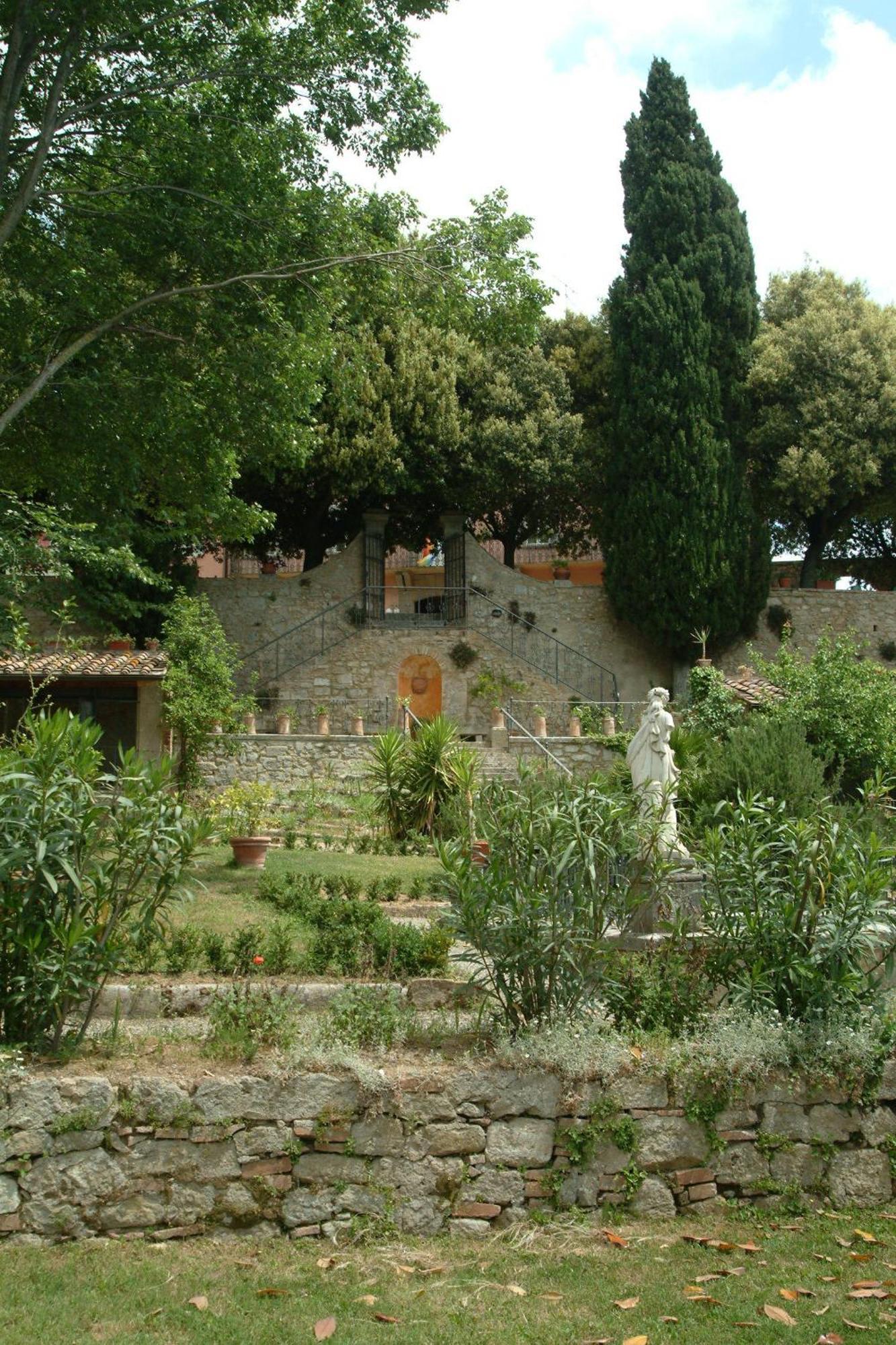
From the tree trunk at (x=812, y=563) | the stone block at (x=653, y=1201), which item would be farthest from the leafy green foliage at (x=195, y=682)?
the stone block at (x=653, y=1201)

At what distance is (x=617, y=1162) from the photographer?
589 centimetres

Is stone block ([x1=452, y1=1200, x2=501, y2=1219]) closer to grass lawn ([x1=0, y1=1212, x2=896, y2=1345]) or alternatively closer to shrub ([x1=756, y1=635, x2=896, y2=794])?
grass lawn ([x1=0, y1=1212, x2=896, y2=1345])

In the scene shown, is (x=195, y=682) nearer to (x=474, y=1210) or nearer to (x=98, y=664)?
(x=98, y=664)

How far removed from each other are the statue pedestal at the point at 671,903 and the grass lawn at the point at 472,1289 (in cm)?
173

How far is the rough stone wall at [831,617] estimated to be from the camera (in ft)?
92.4

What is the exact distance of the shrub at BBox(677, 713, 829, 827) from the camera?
1562 cm

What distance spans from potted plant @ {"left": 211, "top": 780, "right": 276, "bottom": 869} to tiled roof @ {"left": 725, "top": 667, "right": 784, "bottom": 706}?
8904mm

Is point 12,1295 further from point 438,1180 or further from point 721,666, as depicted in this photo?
point 721,666

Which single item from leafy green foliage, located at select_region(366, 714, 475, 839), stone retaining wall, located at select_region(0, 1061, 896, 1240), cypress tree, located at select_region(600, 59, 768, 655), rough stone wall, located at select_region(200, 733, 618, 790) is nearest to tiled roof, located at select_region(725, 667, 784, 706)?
rough stone wall, located at select_region(200, 733, 618, 790)

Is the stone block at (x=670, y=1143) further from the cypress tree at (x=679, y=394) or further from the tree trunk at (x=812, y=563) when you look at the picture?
the tree trunk at (x=812, y=563)

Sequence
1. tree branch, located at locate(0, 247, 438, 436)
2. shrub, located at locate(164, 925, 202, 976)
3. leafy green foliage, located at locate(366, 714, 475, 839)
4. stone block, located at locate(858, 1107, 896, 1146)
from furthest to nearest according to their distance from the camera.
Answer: leafy green foliage, located at locate(366, 714, 475, 839)
tree branch, located at locate(0, 247, 438, 436)
shrub, located at locate(164, 925, 202, 976)
stone block, located at locate(858, 1107, 896, 1146)

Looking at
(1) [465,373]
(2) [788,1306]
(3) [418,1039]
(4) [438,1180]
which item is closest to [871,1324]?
(2) [788,1306]

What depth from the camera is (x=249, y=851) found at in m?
13.6

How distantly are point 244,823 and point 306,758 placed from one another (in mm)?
6656
